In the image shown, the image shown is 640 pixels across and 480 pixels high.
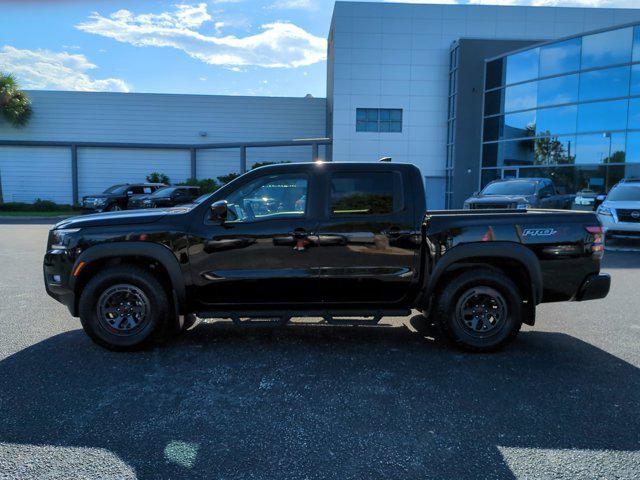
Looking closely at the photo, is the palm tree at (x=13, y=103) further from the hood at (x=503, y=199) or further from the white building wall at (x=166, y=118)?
the hood at (x=503, y=199)

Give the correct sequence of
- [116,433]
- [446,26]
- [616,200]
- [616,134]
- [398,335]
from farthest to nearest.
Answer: [446,26], [616,134], [616,200], [398,335], [116,433]

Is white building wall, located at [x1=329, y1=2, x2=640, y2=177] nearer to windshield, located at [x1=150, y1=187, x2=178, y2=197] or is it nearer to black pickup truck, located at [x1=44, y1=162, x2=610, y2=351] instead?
windshield, located at [x1=150, y1=187, x2=178, y2=197]

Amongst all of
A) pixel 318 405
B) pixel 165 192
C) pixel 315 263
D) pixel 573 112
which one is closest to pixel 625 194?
pixel 573 112

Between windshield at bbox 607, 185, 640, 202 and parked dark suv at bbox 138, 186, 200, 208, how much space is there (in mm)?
16820

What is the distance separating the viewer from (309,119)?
110 ft

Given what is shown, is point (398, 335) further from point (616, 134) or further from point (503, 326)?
point (616, 134)

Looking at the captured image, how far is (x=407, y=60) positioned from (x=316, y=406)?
1069 inches

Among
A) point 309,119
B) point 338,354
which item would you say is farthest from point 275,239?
point 309,119

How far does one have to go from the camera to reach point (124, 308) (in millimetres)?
4645

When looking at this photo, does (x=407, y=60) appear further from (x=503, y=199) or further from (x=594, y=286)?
(x=594, y=286)

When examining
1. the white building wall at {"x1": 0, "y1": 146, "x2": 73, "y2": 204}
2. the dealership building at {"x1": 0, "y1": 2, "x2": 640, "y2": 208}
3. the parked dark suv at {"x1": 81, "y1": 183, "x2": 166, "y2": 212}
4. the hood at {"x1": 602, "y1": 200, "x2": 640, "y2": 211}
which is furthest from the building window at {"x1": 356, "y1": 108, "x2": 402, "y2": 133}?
the white building wall at {"x1": 0, "y1": 146, "x2": 73, "y2": 204}

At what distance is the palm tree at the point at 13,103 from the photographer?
102 ft

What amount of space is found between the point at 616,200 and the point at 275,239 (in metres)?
→ 11.8

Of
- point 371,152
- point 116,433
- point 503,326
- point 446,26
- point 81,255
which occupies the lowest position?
point 116,433
